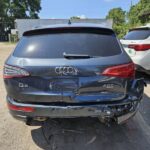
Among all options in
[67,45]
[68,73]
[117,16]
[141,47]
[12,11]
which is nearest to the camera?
[68,73]

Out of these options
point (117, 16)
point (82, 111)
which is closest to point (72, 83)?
point (82, 111)

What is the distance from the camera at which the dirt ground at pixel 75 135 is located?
14.0ft

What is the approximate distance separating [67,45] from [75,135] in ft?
4.85

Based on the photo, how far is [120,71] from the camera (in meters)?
3.86

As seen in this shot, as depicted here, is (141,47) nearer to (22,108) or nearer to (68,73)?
(68,73)

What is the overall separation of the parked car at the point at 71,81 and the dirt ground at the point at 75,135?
0.49m

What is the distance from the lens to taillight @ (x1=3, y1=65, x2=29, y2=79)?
3.89 metres

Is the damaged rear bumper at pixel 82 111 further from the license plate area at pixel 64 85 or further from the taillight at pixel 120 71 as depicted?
the taillight at pixel 120 71

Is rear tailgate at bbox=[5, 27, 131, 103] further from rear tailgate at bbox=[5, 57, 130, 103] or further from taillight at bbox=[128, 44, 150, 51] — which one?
taillight at bbox=[128, 44, 150, 51]

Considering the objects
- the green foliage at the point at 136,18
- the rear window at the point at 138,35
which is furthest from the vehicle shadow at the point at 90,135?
Answer: the green foliage at the point at 136,18

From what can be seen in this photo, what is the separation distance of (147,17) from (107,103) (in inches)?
1287

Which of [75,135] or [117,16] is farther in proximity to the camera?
[117,16]

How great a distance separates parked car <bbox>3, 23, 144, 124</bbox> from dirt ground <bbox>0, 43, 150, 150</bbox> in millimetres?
486

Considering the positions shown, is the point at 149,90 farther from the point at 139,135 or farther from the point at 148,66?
the point at 139,135
